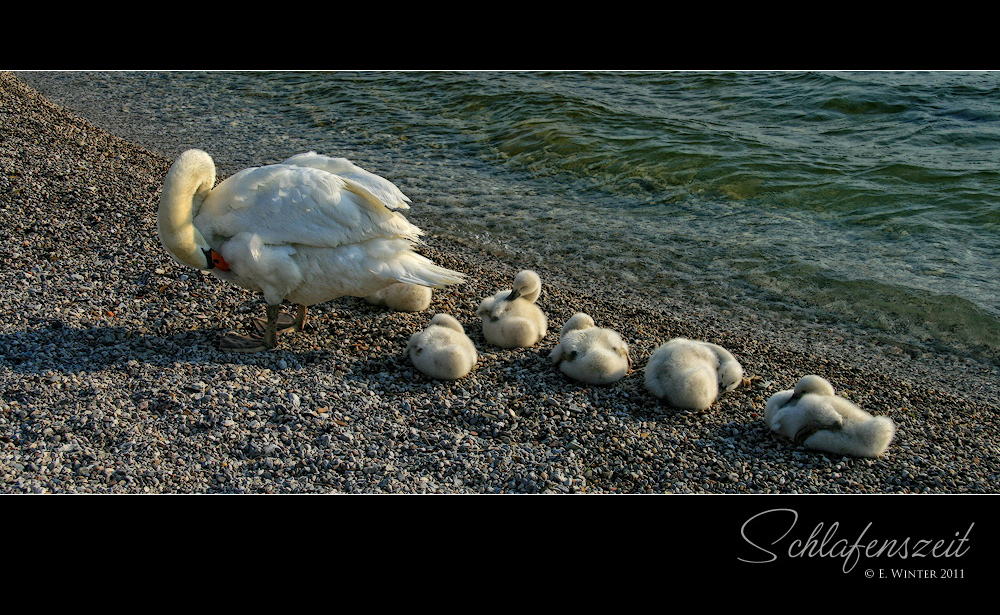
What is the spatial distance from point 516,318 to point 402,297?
1108 mm

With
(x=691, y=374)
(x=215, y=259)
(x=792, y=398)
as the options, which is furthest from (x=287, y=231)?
(x=792, y=398)

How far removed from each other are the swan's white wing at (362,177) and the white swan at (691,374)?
2241 millimetres

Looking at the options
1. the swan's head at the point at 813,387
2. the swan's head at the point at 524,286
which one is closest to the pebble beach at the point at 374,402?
the swan's head at the point at 813,387

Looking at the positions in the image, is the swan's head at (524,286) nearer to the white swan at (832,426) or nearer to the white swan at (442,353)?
the white swan at (442,353)

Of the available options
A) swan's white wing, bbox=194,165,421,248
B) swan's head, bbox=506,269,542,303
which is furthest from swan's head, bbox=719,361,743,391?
swan's white wing, bbox=194,165,421,248

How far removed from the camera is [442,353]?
5539mm

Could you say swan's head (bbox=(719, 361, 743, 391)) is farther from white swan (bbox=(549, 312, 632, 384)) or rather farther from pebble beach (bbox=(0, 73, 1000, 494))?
white swan (bbox=(549, 312, 632, 384))

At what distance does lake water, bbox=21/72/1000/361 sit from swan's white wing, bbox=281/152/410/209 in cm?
367

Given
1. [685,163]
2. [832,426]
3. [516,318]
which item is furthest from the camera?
[685,163]

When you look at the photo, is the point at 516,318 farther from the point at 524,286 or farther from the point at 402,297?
the point at 402,297

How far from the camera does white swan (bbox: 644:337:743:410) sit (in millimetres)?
5422

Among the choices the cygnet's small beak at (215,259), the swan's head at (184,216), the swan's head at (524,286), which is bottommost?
the swan's head at (524,286)

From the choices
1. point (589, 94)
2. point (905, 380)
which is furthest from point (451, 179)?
point (905, 380)

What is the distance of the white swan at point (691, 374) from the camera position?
5.42 m
